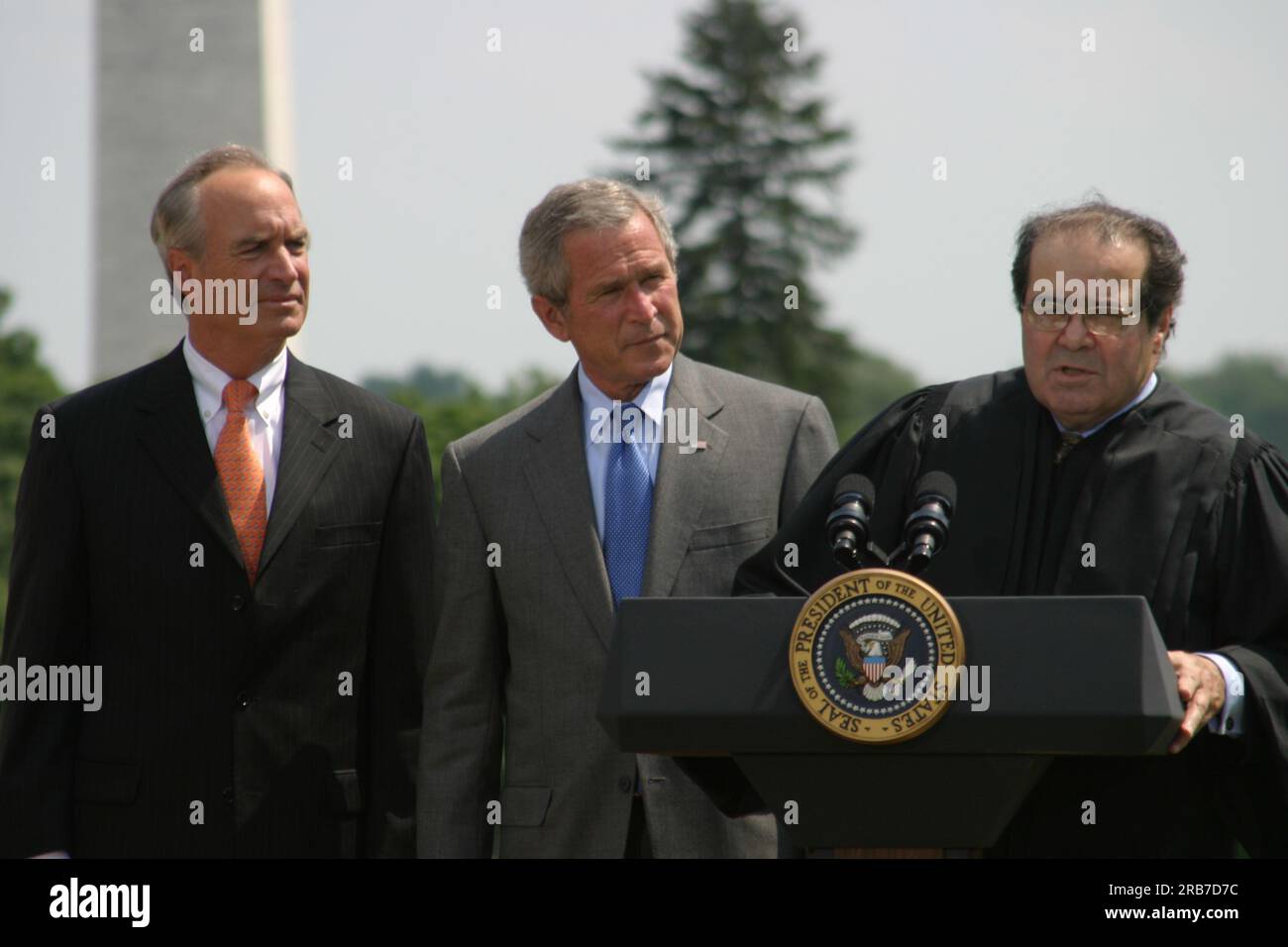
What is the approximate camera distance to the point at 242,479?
4.82 m

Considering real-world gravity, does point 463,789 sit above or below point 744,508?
below

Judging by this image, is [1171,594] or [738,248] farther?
[738,248]

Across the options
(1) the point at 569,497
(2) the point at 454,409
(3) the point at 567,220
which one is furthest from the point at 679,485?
(2) the point at 454,409

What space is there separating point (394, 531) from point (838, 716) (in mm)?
1859

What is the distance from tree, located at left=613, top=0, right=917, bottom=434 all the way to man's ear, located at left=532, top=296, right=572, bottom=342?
28702mm

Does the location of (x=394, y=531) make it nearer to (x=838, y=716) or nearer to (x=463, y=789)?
(x=463, y=789)

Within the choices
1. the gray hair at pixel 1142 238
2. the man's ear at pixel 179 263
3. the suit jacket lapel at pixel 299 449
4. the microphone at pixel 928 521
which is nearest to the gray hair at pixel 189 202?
the man's ear at pixel 179 263

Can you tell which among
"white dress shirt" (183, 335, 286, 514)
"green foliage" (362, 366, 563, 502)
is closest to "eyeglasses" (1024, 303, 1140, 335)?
"white dress shirt" (183, 335, 286, 514)

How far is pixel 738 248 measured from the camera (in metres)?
34.4

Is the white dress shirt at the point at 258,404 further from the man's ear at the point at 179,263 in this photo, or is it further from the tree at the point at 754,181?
the tree at the point at 754,181

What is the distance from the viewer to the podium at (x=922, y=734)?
3285 millimetres

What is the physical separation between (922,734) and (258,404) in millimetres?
2284

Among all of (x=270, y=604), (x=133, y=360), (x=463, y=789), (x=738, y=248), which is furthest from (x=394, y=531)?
(x=738, y=248)
